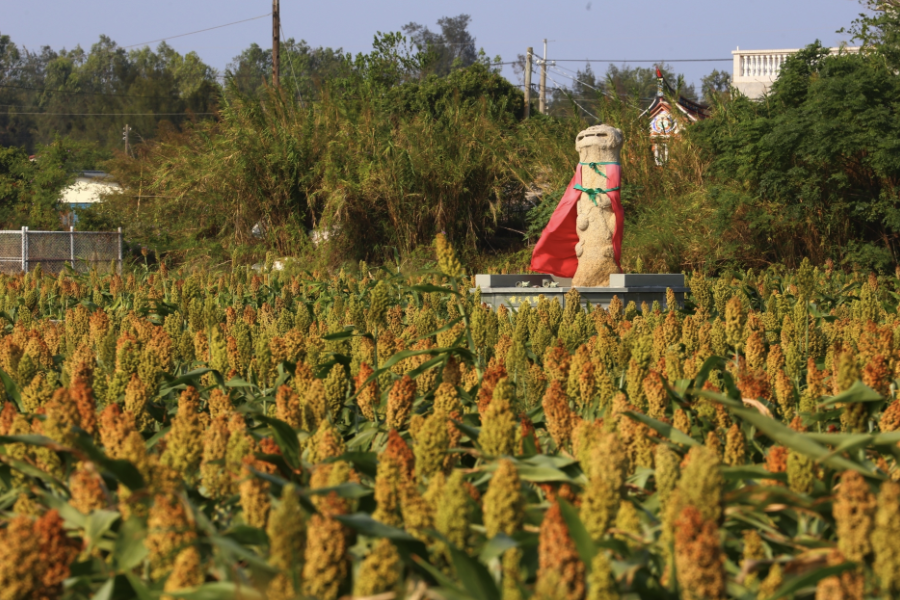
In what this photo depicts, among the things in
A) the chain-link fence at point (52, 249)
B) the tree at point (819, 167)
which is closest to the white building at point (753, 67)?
the tree at point (819, 167)

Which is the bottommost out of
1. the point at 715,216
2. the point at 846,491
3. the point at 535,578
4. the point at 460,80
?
the point at 535,578

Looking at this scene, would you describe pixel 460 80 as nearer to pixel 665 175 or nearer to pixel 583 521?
pixel 665 175

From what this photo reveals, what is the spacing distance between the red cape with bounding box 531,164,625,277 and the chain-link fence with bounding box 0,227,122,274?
33.8 feet

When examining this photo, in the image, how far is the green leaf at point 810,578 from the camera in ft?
2.69

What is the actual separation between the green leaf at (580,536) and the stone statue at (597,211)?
24.6 feet

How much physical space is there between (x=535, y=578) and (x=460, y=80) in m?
24.5

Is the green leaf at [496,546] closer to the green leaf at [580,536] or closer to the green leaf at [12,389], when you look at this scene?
the green leaf at [580,536]

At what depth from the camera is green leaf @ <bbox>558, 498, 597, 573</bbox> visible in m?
0.93

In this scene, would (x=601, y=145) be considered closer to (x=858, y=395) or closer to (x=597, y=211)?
(x=597, y=211)

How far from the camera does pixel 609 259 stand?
834cm

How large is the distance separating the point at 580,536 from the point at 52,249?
18431 mm

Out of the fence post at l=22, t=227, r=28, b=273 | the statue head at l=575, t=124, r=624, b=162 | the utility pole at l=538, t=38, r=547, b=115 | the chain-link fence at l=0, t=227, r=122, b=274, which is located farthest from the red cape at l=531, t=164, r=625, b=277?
the utility pole at l=538, t=38, r=547, b=115

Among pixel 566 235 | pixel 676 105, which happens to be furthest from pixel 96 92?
pixel 566 235

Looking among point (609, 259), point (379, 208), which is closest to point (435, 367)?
point (609, 259)
